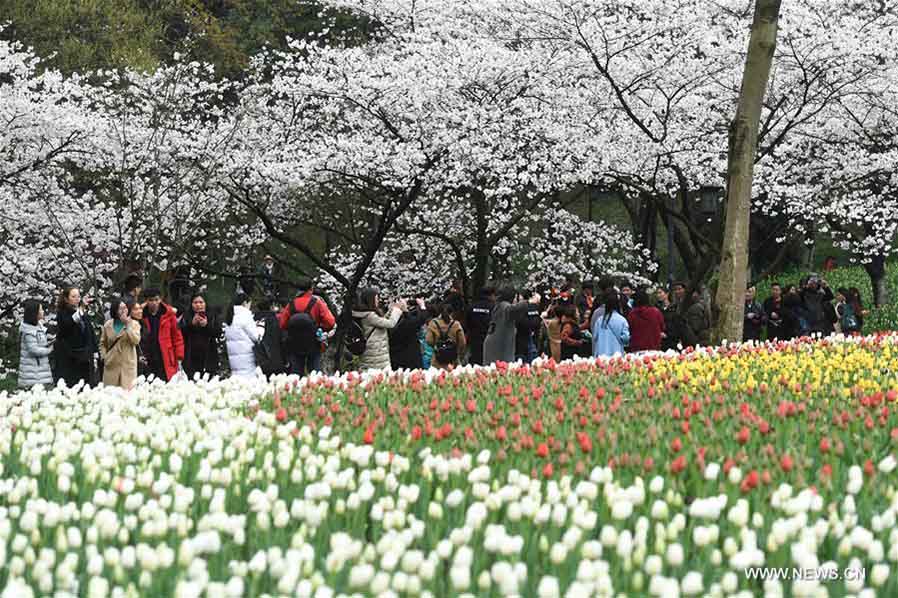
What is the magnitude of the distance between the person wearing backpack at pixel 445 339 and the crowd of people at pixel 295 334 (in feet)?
0.05

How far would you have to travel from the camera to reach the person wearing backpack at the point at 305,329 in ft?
42.9

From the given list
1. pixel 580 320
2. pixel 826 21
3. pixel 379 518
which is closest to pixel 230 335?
pixel 580 320

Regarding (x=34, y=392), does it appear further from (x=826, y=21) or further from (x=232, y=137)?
(x=826, y=21)

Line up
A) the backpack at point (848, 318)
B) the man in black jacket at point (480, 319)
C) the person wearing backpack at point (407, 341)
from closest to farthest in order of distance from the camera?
1. the person wearing backpack at point (407, 341)
2. the man in black jacket at point (480, 319)
3. the backpack at point (848, 318)

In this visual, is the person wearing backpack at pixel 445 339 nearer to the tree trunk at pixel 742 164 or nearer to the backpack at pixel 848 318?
the tree trunk at pixel 742 164


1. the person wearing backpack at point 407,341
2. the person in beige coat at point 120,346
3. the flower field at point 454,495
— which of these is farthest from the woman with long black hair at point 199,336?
the flower field at point 454,495

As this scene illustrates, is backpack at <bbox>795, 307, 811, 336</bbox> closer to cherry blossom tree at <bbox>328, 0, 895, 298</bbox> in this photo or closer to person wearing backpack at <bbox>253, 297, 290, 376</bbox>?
cherry blossom tree at <bbox>328, 0, 895, 298</bbox>

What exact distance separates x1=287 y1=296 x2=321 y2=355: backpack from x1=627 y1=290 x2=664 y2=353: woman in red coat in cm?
401

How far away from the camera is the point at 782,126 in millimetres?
22625

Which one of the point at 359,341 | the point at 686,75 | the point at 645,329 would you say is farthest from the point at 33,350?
the point at 686,75

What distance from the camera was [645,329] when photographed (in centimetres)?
1428

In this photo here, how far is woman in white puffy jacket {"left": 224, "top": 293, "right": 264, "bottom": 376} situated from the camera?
12391mm

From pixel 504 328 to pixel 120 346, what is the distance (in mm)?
4611

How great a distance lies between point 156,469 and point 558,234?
66.0 ft
